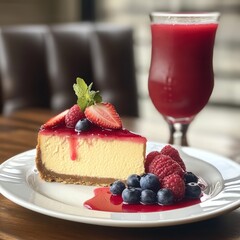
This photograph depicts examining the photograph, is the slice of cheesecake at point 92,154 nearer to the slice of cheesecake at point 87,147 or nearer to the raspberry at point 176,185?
the slice of cheesecake at point 87,147

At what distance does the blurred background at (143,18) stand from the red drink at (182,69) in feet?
5.42

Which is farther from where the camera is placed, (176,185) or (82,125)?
(82,125)

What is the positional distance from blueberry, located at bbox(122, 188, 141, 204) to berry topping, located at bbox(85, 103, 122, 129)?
180mm

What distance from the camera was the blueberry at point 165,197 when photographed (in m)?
0.78

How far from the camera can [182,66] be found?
1.13 meters

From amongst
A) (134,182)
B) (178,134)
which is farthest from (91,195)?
(178,134)

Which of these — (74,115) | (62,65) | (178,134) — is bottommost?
(62,65)

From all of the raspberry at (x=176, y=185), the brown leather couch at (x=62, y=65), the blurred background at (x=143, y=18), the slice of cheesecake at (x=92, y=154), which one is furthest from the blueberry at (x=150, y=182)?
the blurred background at (x=143, y=18)


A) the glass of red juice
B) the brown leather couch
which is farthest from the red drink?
the brown leather couch

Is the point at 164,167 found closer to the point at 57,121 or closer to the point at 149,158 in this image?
the point at 149,158

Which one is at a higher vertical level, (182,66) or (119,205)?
(182,66)

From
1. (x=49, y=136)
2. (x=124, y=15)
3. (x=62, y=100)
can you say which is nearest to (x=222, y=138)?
(x=49, y=136)

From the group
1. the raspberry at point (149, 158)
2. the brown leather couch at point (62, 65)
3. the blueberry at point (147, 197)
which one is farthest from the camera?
the brown leather couch at point (62, 65)

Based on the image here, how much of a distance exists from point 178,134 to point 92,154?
0.24 m
